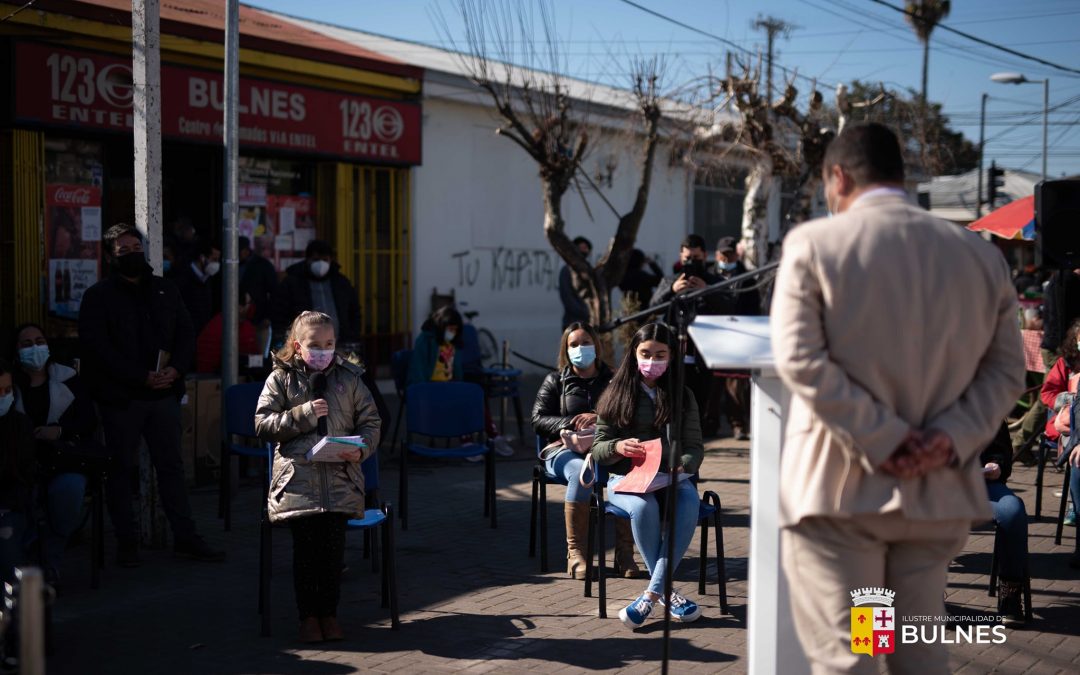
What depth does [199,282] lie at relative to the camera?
11867mm

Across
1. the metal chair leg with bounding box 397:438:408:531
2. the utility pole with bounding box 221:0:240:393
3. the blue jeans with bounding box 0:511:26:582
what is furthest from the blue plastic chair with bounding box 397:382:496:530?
the blue jeans with bounding box 0:511:26:582

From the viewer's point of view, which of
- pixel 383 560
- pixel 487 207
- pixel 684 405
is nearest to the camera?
pixel 383 560

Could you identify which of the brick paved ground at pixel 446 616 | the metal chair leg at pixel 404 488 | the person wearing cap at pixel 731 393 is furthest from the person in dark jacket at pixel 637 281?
the metal chair leg at pixel 404 488

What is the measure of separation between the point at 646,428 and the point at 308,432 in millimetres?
1913

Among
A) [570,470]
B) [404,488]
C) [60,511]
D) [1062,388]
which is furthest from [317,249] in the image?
[1062,388]

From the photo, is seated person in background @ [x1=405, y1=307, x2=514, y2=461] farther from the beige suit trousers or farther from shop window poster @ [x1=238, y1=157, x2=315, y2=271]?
the beige suit trousers

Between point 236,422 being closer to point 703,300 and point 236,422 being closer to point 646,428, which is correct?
point 646,428

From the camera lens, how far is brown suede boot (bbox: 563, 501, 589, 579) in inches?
285

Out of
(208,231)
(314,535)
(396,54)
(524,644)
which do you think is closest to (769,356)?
(524,644)

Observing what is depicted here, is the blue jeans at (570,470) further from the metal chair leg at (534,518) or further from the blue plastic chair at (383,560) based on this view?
the blue plastic chair at (383,560)

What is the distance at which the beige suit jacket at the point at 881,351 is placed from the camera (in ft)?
10.9

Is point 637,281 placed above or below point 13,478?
above

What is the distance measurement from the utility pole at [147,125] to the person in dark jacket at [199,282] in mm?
3848

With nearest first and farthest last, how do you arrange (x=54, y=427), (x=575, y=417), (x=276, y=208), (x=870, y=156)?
1. (x=870, y=156)
2. (x=54, y=427)
3. (x=575, y=417)
4. (x=276, y=208)
